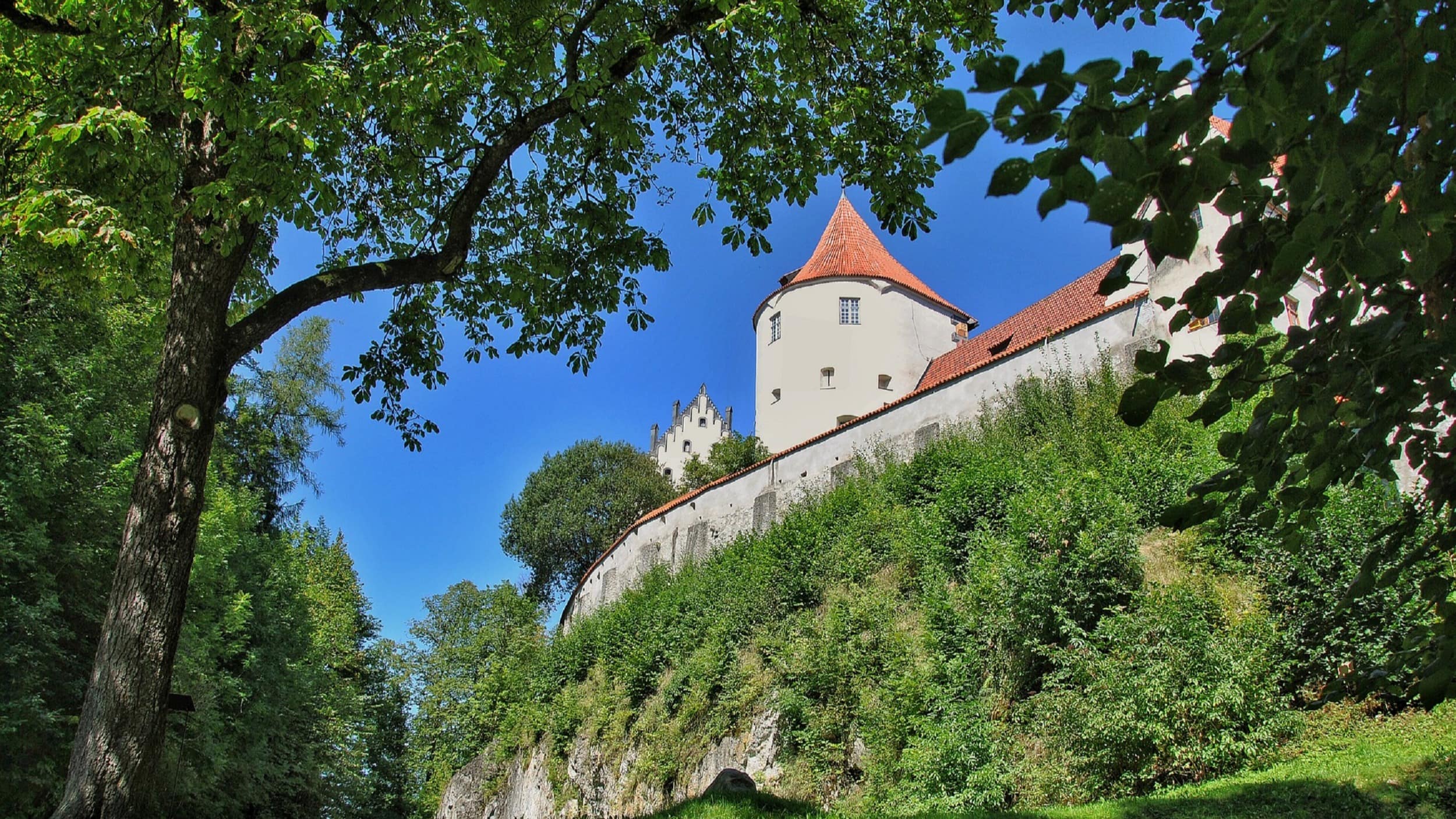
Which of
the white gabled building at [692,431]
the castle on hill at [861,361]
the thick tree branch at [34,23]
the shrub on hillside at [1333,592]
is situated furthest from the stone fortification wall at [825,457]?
the white gabled building at [692,431]

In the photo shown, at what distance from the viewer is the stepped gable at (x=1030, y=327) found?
61.9 ft

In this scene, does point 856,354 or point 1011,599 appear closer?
point 1011,599

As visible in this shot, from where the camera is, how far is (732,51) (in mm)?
8891

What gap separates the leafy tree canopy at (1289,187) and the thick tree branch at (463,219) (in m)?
5.74

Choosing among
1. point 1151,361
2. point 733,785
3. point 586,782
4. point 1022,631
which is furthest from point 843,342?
point 1151,361

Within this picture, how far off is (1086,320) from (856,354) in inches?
532

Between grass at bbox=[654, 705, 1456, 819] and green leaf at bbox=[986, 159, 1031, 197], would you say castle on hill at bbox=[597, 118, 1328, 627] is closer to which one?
grass at bbox=[654, 705, 1456, 819]

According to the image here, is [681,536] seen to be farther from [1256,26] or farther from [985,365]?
[1256,26]

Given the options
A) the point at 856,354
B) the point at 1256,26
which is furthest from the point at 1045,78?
the point at 856,354

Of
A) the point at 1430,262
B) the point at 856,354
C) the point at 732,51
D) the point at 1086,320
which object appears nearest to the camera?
the point at 1430,262

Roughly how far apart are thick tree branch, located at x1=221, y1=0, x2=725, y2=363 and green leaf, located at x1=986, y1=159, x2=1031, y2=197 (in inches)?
233

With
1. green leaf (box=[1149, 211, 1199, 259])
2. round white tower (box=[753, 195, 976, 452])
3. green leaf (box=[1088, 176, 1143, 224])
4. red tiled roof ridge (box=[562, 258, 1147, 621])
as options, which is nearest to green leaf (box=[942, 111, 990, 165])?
green leaf (box=[1088, 176, 1143, 224])

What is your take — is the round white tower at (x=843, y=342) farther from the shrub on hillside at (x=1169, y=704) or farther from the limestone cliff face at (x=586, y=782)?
the shrub on hillside at (x=1169, y=704)

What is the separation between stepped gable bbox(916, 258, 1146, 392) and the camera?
18875 millimetres
